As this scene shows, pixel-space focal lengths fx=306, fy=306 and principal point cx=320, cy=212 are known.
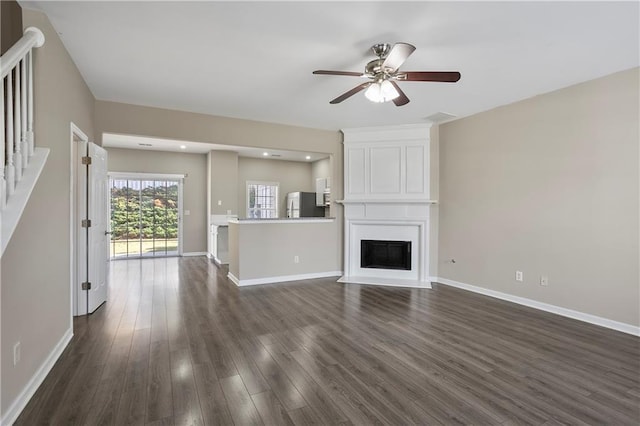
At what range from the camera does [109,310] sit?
3652mm

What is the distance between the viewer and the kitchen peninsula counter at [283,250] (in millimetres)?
4898

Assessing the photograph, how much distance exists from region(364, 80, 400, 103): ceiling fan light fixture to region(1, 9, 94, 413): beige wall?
2.60m

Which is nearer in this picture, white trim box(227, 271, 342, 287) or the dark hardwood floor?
the dark hardwood floor

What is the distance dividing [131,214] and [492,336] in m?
7.90

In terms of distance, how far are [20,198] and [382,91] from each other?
2710 mm

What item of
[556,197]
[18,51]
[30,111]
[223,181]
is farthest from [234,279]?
[556,197]

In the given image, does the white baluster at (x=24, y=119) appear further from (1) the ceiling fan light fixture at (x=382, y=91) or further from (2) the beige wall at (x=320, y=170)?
(2) the beige wall at (x=320, y=170)

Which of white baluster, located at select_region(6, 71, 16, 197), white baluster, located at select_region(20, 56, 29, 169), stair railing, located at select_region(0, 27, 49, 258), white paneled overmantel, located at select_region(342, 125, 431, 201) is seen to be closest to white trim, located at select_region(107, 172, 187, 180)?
white paneled overmantel, located at select_region(342, 125, 431, 201)

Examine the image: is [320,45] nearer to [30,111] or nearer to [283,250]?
[30,111]

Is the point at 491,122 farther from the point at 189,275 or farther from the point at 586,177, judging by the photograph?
the point at 189,275

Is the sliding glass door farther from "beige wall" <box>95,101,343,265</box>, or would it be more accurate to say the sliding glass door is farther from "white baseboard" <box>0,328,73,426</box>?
"white baseboard" <box>0,328,73,426</box>

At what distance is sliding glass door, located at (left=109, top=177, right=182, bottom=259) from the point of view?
7449 millimetres

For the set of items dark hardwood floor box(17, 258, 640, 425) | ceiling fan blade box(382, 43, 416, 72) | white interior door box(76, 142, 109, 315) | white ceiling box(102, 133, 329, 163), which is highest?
white ceiling box(102, 133, 329, 163)

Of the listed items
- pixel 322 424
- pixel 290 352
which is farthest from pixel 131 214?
pixel 322 424
